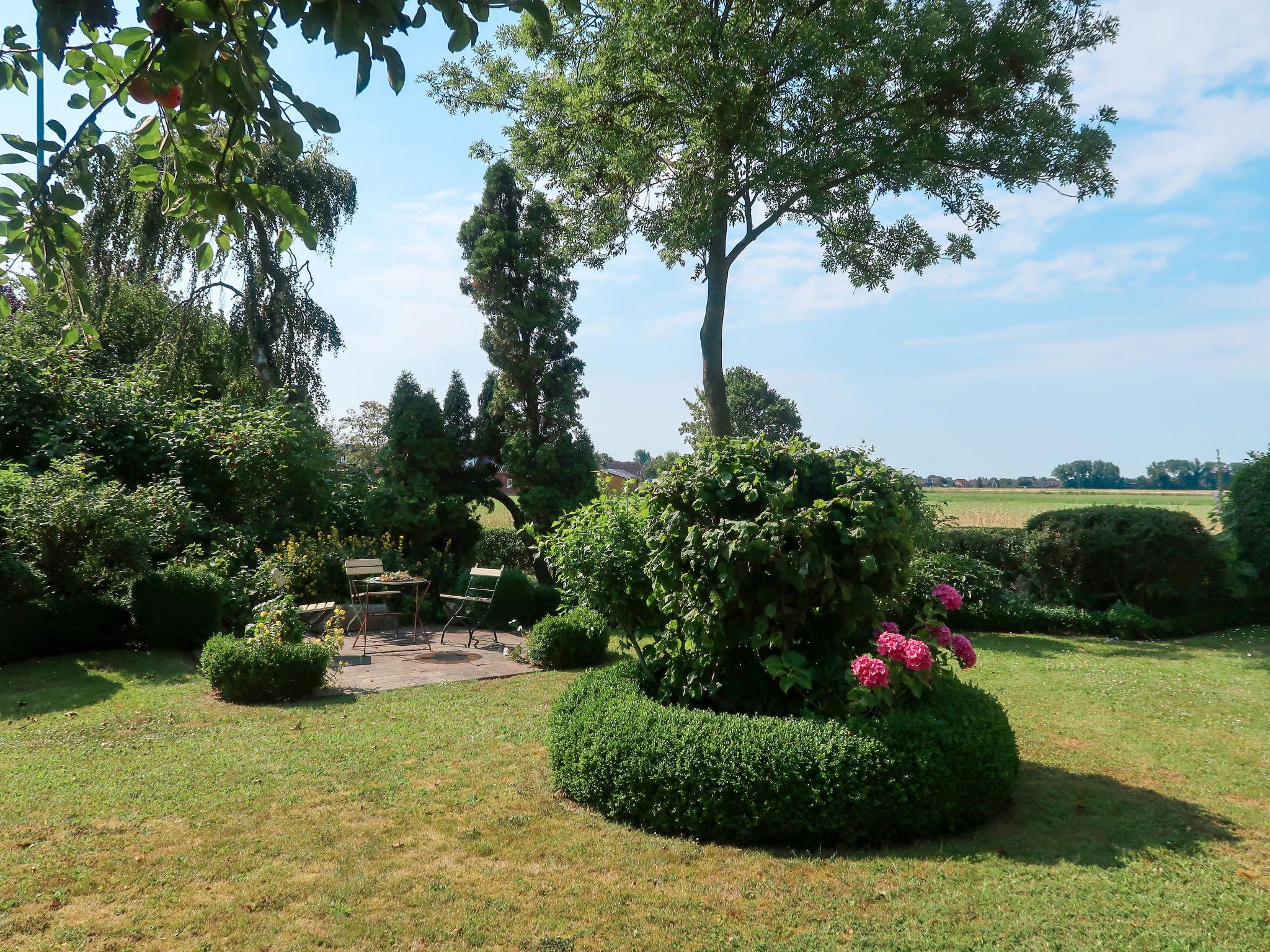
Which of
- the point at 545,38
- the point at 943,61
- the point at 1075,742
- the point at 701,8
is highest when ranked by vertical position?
the point at 701,8

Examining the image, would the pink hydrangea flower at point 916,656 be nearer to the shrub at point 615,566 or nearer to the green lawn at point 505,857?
the green lawn at point 505,857

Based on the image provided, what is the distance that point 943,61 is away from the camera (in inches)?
508

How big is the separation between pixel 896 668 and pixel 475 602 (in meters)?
8.76

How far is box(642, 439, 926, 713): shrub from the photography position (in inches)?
197

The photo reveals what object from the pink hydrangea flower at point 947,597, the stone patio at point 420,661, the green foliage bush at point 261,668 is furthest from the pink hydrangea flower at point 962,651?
the green foliage bush at point 261,668

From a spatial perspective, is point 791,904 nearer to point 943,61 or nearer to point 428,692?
point 428,692

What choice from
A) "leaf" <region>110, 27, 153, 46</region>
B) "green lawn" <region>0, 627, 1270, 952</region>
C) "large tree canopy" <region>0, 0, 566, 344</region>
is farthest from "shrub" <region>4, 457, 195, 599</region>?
"leaf" <region>110, 27, 153, 46</region>

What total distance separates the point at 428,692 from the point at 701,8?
1173 cm

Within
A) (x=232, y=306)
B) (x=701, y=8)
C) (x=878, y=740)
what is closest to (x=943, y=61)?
(x=701, y=8)

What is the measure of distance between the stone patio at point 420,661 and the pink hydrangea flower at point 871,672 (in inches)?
220

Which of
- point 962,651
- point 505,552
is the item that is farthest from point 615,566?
point 505,552

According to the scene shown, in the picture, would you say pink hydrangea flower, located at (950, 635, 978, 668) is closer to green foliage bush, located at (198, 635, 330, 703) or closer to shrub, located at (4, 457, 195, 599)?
green foliage bush, located at (198, 635, 330, 703)

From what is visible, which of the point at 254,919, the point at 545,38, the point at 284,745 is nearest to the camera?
the point at 545,38

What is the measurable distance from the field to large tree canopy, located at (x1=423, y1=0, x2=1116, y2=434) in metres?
5.97
